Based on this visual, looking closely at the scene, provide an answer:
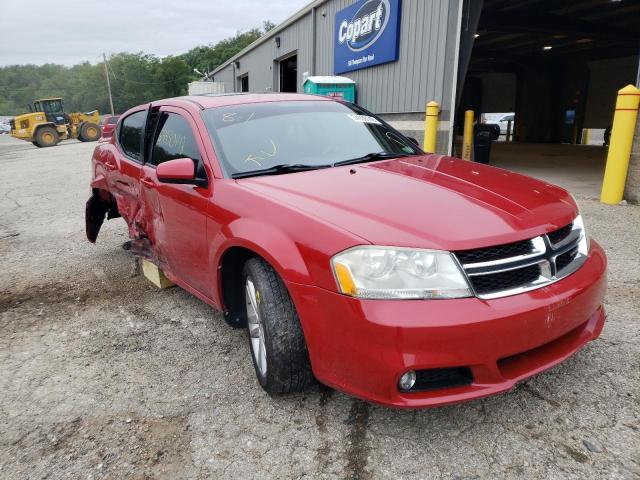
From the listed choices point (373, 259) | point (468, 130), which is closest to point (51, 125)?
point (468, 130)

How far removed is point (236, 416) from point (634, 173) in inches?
260

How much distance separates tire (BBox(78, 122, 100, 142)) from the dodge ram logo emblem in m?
20.8

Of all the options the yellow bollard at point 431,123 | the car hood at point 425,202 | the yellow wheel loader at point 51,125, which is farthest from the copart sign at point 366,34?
the yellow wheel loader at point 51,125

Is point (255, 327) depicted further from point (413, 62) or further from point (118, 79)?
point (118, 79)

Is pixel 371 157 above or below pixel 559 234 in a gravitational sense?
above

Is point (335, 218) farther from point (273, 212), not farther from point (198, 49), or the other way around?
point (198, 49)

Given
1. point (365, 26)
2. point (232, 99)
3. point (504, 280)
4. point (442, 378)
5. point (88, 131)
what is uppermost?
point (365, 26)

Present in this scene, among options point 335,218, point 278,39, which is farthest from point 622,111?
point 278,39

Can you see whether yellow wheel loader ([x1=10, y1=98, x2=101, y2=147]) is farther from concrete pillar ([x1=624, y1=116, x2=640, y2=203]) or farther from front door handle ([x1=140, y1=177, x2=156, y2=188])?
concrete pillar ([x1=624, y1=116, x2=640, y2=203])

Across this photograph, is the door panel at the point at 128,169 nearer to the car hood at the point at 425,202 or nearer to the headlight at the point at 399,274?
the car hood at the point at 425,202

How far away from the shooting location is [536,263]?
2080 millimetres

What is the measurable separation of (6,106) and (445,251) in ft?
386

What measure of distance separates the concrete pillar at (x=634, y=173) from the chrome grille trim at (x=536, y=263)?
5207mm

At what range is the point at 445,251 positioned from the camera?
194cm
